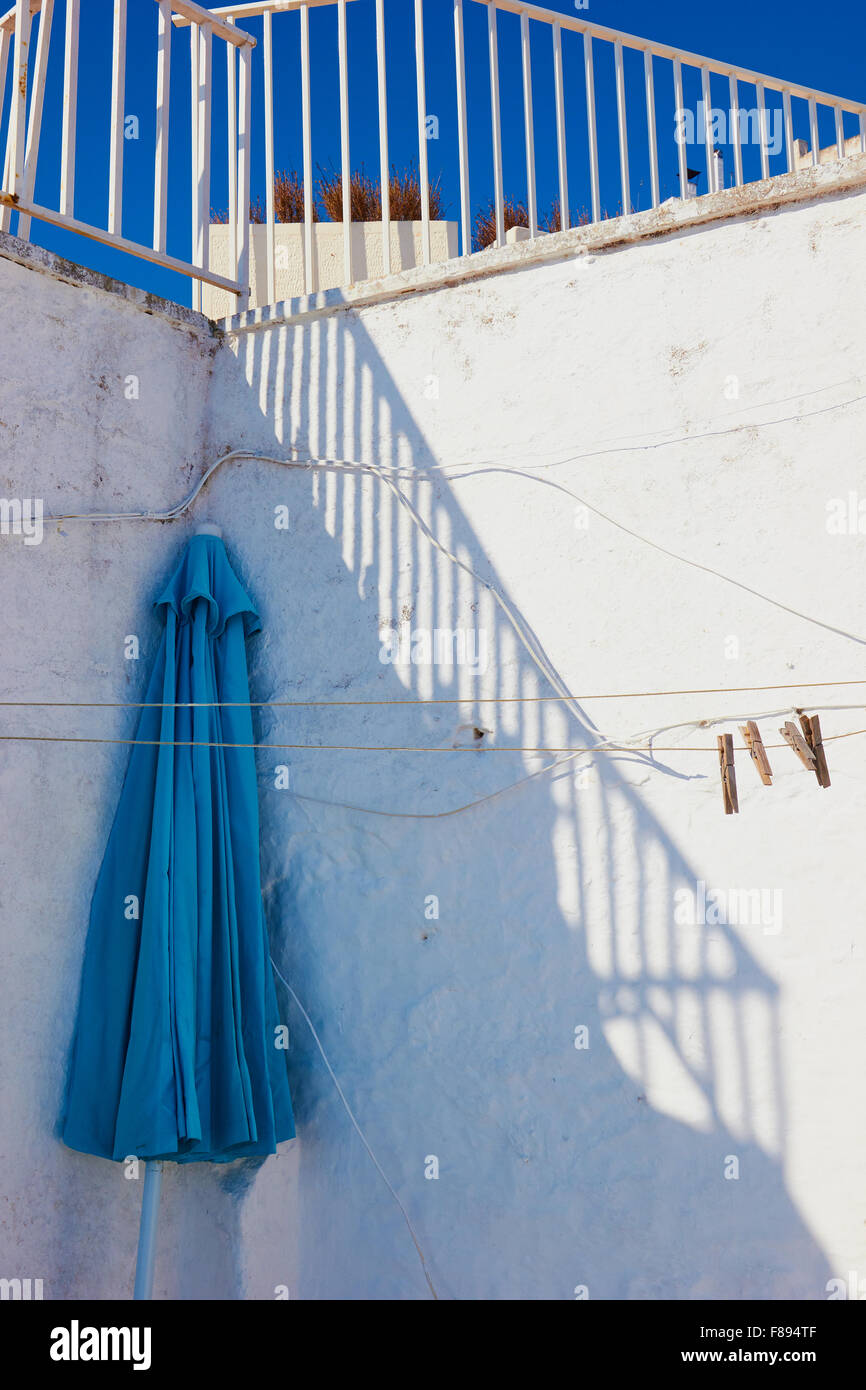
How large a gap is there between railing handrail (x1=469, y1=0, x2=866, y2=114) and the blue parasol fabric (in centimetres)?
251

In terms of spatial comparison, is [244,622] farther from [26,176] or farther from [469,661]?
[26,176]

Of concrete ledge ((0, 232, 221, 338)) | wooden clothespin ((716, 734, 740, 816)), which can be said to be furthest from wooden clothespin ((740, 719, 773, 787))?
concrete ledge ((0, 232, 221, 338))

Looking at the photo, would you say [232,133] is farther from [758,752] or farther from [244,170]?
[758,752]

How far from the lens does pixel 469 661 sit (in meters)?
3.72

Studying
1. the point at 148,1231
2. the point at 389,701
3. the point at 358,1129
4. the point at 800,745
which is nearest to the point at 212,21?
the point at 389,701

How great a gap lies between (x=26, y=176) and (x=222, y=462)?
114 centimetres

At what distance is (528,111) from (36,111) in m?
1.78

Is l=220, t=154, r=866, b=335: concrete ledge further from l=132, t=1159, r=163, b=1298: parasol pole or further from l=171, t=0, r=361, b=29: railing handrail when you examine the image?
l=132, t=1159, r=163, b=1298: parasol pole

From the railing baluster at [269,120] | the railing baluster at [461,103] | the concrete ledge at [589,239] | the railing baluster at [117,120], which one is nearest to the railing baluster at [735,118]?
the railing baluster at [461,103]

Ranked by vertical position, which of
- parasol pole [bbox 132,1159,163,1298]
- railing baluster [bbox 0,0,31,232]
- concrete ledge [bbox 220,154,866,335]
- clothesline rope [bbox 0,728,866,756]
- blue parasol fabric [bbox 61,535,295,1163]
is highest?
railing baluster [bbox 0,0,31,232]

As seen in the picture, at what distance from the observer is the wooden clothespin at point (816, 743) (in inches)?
111

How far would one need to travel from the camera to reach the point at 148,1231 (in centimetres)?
350

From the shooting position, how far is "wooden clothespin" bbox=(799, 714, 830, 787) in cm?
281
